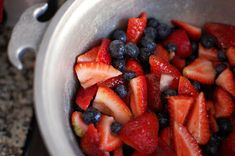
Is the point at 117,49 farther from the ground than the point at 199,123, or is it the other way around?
the point at 117,49

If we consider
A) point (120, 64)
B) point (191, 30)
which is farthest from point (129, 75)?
point (191, 30)

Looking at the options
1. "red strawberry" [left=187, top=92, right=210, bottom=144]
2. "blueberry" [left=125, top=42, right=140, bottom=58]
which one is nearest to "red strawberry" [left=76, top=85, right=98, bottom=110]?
"blueberry" [left=125, top=42, right=140, bottom=58]

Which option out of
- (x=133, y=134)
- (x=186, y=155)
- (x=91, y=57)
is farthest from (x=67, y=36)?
(x=186, y=155)

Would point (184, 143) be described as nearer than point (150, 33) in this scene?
Yes

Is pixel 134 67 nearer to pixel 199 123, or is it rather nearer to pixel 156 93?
pixel 156 93

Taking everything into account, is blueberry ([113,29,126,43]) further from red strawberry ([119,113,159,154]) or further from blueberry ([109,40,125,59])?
red strawberry ([119,113,159,154])

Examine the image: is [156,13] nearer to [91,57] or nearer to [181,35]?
[181,35]

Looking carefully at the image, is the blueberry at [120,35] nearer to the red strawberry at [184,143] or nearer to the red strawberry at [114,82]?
the red strawberry at [114,82]

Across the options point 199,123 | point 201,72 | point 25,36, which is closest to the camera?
point 25,36
